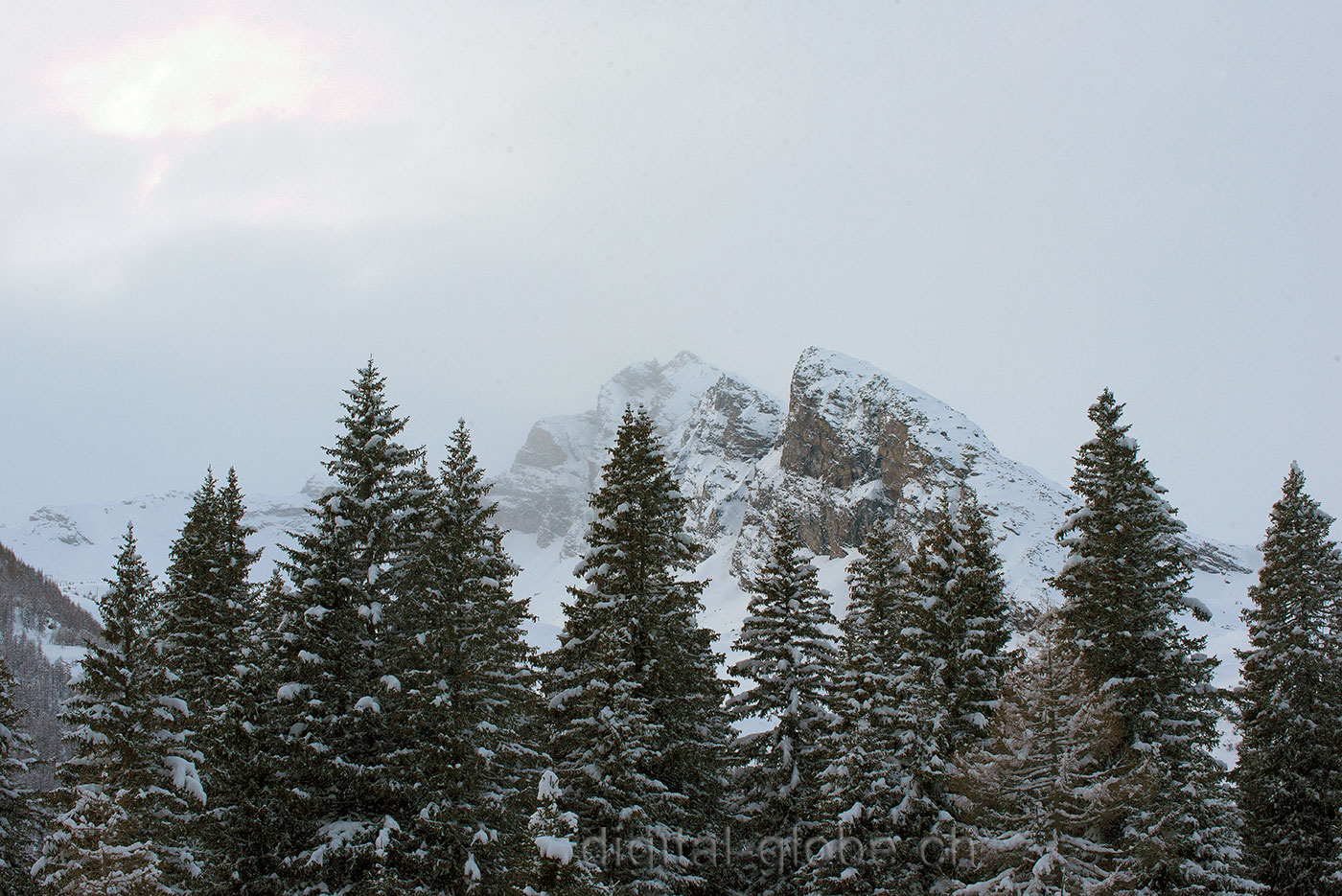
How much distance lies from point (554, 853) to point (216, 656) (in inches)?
489

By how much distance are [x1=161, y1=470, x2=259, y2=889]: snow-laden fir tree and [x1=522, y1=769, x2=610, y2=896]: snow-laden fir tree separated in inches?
260

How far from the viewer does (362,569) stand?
22750mm

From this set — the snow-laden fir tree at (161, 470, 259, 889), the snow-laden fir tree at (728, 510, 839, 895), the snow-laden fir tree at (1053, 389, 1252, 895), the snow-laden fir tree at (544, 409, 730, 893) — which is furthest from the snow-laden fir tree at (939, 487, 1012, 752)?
the snow-laden fir tree at (161, 470, 259, 889)

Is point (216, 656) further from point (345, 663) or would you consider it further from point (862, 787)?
point (862, 787)

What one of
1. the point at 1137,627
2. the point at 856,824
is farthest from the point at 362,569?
the point at 1137,627

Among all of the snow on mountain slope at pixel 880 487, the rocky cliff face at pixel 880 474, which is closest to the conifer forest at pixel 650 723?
the snow on mountain slope at pixel 880 487

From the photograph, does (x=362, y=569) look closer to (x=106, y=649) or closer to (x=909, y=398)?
(x=106, y=649)

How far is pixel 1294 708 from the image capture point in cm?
2595

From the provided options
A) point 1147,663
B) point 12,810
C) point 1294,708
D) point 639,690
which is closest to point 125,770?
point 12,810

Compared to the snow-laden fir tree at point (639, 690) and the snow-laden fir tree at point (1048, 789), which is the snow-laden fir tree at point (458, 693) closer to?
the snow-laden fir tree at point (639, 690)

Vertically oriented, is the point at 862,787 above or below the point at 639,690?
below

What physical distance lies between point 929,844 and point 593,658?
9.53 meters

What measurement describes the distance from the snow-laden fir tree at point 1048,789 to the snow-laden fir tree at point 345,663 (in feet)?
43.3

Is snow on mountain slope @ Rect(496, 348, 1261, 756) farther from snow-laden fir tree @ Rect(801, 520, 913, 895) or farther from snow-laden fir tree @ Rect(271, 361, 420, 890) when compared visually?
snow-laden fir tree @ Rect(271, 361, 420, 890)
